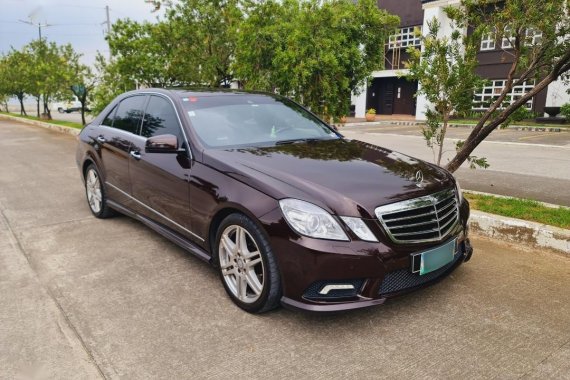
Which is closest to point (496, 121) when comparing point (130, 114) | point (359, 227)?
point (359, 227)

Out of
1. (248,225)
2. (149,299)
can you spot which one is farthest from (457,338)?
(149,299)

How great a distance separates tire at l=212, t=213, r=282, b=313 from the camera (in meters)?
2.99

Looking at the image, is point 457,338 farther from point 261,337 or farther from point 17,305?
point 17,305

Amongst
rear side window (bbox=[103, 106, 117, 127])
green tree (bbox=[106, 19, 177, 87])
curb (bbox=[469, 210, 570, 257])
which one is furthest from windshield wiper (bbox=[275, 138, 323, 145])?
green tree (bbox=[106, 19, 177, 87])

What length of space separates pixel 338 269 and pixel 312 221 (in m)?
0.33

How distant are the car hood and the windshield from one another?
220 mm

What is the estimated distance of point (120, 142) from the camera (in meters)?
4.85

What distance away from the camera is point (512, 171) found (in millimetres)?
8797

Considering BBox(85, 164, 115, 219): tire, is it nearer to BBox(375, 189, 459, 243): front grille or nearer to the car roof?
the car roof

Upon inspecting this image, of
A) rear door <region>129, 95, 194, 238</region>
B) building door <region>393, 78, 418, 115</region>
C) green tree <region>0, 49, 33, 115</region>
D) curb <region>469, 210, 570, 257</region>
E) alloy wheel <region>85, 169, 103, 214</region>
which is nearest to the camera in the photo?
rear door <region>129, 95, 194, 238</region>

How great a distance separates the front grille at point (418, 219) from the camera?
288cm

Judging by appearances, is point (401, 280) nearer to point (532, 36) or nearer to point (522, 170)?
point (532, 36)

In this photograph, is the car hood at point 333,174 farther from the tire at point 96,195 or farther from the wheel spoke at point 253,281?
the tire at point 96,195

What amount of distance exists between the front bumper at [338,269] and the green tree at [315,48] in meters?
4.66
